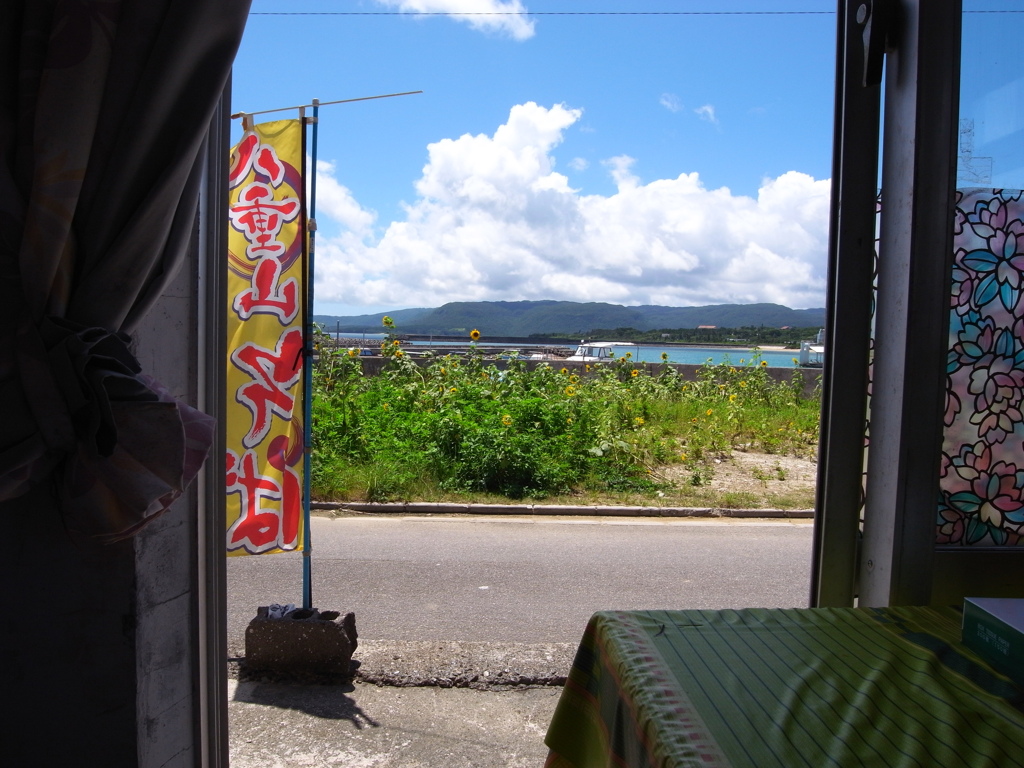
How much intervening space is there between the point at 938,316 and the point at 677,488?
4858 millimetres

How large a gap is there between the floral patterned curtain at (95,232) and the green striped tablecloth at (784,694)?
3.01 feet

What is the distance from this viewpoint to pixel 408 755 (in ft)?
8.03

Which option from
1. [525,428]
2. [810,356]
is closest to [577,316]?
[810,356]

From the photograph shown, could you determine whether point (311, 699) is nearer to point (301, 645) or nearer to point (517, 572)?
point (301, 645)

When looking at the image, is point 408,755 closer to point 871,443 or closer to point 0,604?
point 0,604

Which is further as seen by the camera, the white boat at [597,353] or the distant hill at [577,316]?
the distant hill at [577,316]

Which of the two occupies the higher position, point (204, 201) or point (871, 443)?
point (204, 201)

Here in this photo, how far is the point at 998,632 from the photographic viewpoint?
1304mm

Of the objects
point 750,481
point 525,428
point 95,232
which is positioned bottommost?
point 750,481

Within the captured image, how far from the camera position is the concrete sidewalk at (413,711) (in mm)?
2449

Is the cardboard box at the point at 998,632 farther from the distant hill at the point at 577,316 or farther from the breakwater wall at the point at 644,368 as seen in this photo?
the distant hill at the point at 577,316

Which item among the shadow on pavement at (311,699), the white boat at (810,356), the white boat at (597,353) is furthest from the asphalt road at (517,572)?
the white boat at (810,356)

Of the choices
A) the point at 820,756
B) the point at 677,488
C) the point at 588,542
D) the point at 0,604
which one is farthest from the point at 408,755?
the point at 677,488

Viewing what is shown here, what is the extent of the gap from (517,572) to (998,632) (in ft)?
11.2
